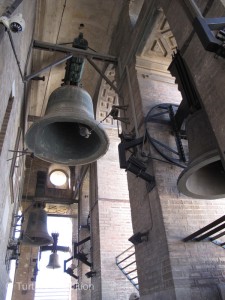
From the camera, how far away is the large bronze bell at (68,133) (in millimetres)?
3033

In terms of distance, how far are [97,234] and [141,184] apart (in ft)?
11.5

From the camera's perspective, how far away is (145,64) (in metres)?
6.51

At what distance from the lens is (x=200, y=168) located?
3.58 meters

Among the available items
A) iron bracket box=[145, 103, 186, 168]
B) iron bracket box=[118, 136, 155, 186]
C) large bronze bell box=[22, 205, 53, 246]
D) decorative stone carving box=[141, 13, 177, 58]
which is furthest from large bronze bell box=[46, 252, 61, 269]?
decorative stone carving box=[141, 13, 177, 58]

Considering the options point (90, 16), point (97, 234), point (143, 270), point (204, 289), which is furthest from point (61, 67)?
Answer: point (204, 289)

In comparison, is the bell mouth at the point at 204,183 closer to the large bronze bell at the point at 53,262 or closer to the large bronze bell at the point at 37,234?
the large bronze bell at the point at 37,234

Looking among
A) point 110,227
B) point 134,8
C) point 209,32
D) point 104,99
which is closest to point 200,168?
point 209,32

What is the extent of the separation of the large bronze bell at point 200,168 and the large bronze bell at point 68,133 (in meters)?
1.04

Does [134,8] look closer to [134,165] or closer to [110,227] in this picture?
[134,165]

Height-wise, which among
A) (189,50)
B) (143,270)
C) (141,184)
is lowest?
(143,270)

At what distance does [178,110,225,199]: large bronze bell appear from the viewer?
10.4ft

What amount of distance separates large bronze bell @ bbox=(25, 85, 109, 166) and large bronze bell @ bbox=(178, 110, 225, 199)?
1038 millimetres

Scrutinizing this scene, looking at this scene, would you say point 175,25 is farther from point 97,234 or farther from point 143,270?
A: point 97,234

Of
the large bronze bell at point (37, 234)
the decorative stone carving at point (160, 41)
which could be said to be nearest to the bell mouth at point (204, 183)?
the decorative stone carving at point (160, 41)
